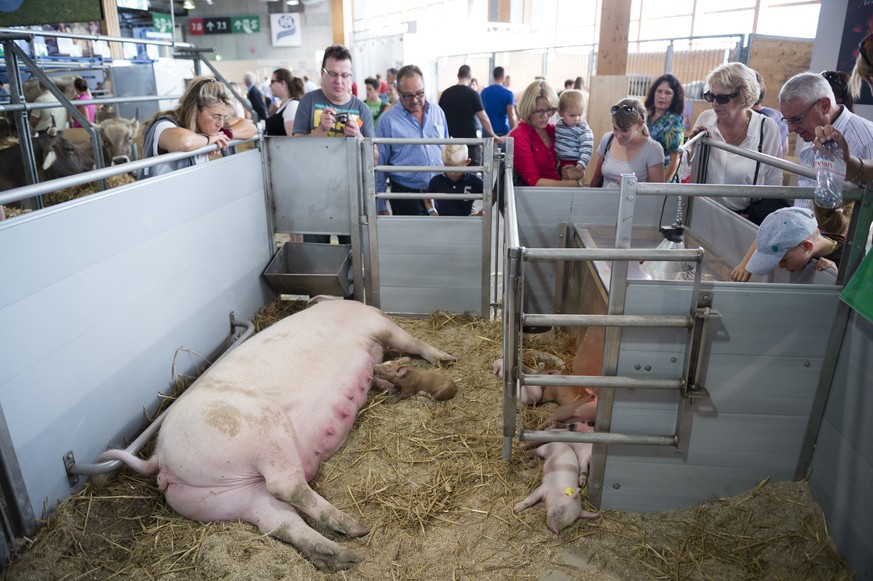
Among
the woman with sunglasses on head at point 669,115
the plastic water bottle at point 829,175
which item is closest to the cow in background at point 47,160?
the woman with sunglasses on head at point 669,115

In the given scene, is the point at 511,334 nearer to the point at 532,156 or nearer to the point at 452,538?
the point at 452,538

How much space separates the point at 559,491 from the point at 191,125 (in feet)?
9.52

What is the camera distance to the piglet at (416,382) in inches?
135

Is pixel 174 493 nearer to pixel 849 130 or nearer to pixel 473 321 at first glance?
pixel 473 321

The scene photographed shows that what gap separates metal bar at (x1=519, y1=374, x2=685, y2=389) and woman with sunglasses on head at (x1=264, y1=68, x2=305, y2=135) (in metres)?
4.12

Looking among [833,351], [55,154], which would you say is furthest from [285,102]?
[833,351]

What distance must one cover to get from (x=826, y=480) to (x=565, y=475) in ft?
3.06

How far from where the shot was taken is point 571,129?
4.64 meters

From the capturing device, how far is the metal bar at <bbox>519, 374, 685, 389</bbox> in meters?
2.28

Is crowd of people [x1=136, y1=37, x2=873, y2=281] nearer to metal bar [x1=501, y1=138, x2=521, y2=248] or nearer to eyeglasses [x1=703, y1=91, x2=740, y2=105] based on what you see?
eyeglasses [x1=703, y1=91, x2=740, y2=105]

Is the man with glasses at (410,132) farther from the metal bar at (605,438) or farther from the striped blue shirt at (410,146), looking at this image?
the metal bar at (605,438)

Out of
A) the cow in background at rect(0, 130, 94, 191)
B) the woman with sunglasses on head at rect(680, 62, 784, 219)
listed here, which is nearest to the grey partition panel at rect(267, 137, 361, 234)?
the woman with sunglasses on head at rect(680, 62, 784, 219)

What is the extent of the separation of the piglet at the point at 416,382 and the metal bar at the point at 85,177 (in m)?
1.58

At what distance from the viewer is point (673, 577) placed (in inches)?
87.6
